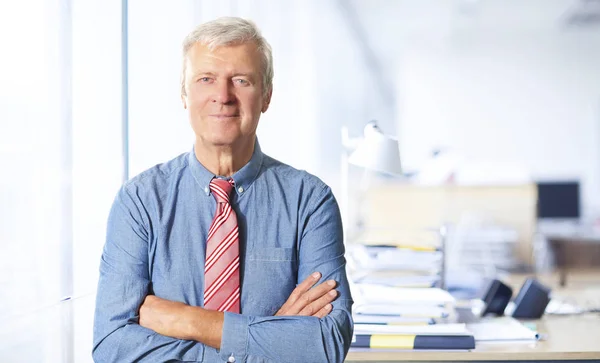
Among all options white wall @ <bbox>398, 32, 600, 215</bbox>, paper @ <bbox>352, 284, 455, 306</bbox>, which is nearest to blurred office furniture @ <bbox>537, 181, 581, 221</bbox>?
white wall @ <bbox>398, 32, 600, 215</bbox>

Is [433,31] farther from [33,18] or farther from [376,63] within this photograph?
[33,18]

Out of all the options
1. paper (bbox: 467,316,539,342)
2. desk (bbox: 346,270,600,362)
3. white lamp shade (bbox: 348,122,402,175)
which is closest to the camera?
desk (bbox: 346,270,600,362)

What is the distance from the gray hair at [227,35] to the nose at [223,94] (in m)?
0.10

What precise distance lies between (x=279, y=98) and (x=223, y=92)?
7.23 ft

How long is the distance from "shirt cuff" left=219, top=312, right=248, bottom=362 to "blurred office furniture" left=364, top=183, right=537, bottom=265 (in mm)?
3924

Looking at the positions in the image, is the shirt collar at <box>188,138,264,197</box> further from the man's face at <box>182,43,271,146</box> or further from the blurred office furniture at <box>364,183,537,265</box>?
the blurred office furniture at <box>364,183,537,265</box>

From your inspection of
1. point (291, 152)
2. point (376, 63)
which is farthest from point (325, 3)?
point (376, 63)

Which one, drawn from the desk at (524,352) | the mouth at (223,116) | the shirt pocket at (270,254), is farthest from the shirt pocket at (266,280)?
the desk at (524,352)

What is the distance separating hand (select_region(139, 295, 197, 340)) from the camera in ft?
4.83

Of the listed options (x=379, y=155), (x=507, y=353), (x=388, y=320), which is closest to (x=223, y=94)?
(x=379, y=155)

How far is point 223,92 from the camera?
1.54 meters

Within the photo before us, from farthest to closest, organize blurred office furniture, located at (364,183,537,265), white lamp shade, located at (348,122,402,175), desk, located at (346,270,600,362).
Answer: blurred office furniture, located at (364,183,537,265) < white lamp shade, located at (348,122,402,175) < desk, located at (346,270,600,362)

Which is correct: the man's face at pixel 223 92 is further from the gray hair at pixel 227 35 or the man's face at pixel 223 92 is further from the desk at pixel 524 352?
the desk at pixel 524 352

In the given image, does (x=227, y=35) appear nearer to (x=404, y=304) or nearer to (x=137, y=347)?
(x=137, y=347)
